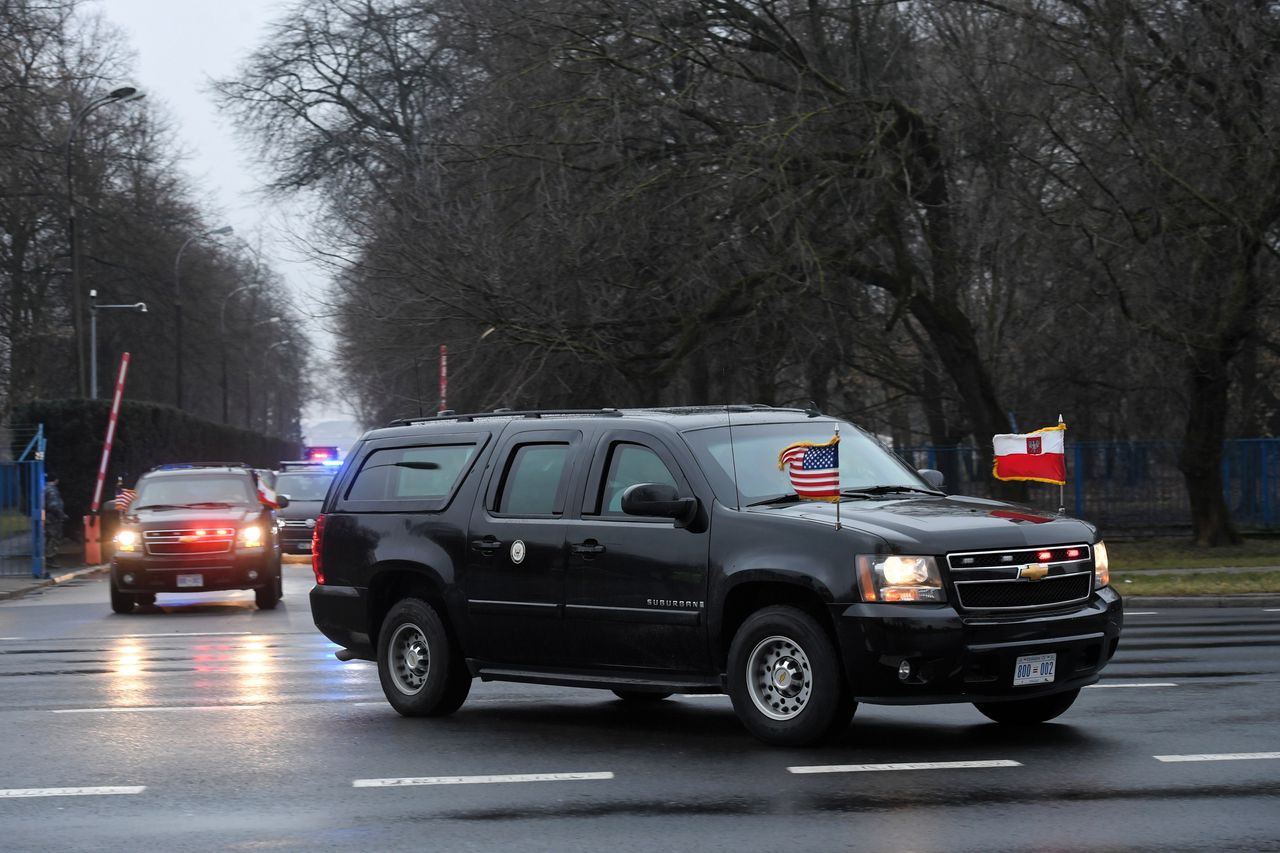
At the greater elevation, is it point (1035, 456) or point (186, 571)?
point (1035, 456)

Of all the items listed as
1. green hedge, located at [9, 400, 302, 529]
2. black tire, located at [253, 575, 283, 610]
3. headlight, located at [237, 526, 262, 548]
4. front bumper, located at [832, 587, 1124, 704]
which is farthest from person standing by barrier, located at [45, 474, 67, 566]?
front bumper, located at [832, 587, 1124, 704]

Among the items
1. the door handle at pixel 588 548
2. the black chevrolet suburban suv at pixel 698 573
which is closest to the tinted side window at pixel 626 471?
the black chevrolet suburban suv at pixel 698 573

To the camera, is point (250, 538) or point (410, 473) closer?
point (410, 473)

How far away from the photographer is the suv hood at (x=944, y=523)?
9234 millimetres

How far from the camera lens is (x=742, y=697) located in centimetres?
965

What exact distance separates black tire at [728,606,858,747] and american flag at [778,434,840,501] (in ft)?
2.42

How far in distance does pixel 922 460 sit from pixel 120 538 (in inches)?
685

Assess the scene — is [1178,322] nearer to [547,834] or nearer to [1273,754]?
[1273,754]

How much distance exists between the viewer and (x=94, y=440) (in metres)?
37.5

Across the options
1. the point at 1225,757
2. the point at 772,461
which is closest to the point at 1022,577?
the point at 1225,757

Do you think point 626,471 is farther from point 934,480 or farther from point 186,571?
point 186,571

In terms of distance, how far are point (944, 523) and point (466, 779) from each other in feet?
9.16

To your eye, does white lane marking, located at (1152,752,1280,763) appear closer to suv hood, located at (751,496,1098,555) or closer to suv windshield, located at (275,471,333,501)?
suv hood, located at (751,496,1098,555)

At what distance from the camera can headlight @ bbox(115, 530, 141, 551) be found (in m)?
22.5
